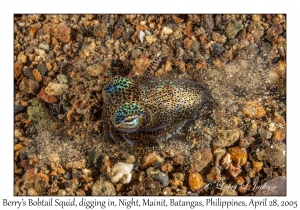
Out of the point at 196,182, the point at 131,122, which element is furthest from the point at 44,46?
the point at 196,182

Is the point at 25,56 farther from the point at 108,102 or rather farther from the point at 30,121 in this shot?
the point at 108,102

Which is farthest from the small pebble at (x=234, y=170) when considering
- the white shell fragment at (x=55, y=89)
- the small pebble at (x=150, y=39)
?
the white shell fragment at (x=55, y=89)

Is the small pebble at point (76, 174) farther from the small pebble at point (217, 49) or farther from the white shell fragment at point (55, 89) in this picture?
the small pebble at point (217, 49)

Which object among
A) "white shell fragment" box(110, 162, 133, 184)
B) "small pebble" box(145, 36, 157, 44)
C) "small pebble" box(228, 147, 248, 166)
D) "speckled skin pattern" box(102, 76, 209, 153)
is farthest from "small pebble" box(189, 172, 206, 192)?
"small pebble" box(145, 36, 157, 44)

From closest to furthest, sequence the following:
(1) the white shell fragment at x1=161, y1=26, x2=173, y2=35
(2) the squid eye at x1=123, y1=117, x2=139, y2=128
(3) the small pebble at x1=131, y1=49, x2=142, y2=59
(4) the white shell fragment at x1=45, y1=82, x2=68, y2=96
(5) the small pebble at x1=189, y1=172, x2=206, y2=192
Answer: (2) the squid eye at x1=123, y1=117, x2=139, y2=128 < (5) the small pebble at x1=189, y1=172, x2=206, y2=192 < (4) the white shell fragment at x1=45, y1=82, x2=68, y2=96 < (3) the small pebble at x1=131, y1=49, x2=142, y2=59 < (1) the white shell fragment at x1=161, y1=26, x2=173, y2=35

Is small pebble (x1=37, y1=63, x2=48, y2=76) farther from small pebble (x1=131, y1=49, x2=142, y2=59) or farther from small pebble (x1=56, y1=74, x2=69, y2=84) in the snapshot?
small pebble (x1=131, y1=49, x2=142, y2=59)

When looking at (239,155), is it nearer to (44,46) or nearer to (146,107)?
(146,107)

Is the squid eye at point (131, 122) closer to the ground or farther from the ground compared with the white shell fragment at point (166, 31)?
closer to the ground
